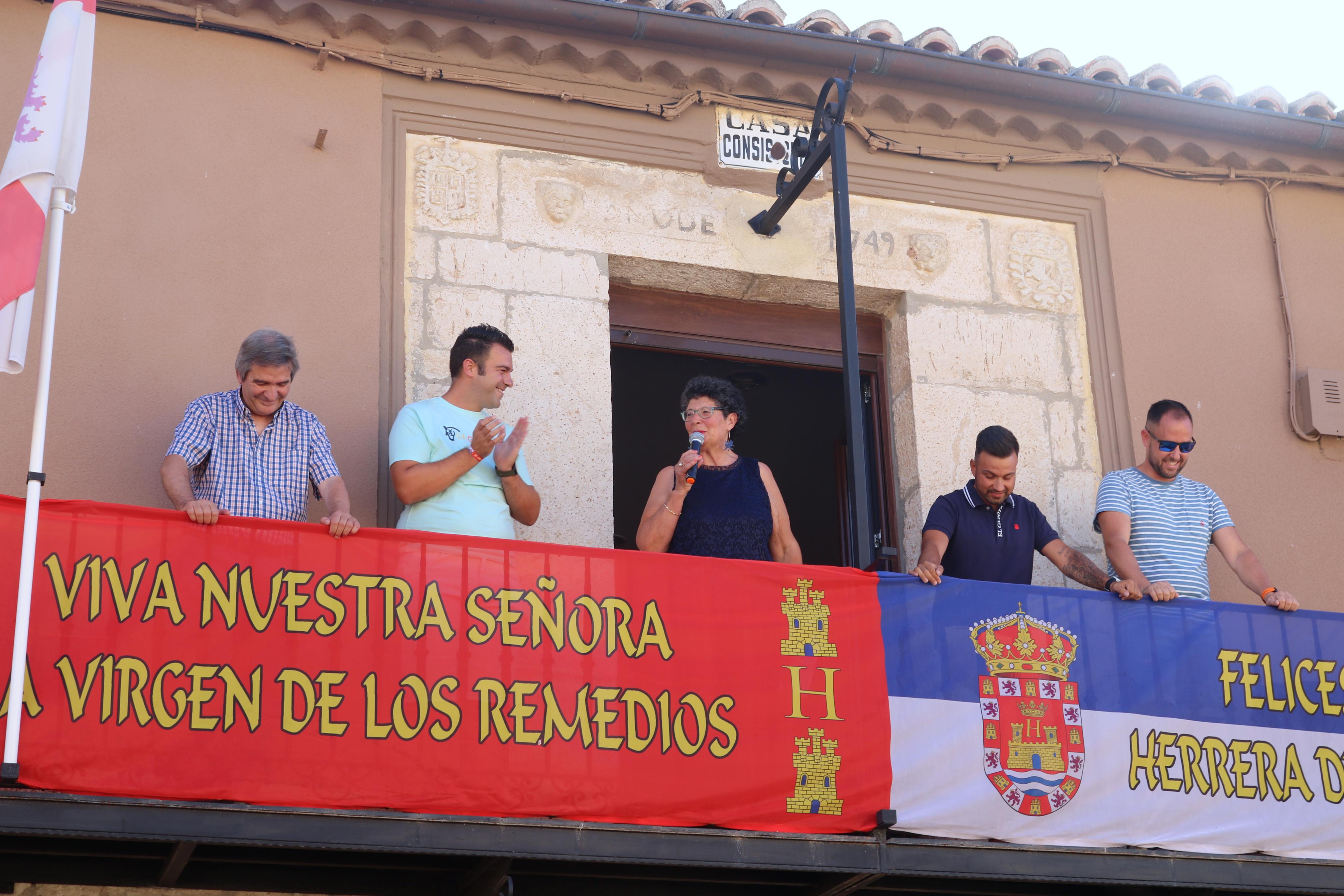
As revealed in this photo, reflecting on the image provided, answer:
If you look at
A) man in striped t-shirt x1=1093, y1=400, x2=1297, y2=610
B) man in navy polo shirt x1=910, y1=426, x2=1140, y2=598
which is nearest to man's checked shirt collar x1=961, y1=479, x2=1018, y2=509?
man in navy polo shirt x1=910, y1=426, x2=1140, y2=598

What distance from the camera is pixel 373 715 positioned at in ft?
17.6

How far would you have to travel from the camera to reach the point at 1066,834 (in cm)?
599

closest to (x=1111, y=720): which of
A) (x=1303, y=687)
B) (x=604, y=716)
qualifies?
(x=1303, y=687)

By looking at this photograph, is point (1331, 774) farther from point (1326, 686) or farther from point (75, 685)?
point (75, 685)

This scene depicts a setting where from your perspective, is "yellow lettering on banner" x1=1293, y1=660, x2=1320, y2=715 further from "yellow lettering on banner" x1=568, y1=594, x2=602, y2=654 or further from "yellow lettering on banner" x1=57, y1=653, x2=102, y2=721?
"yellow lettering on banner" x1=57, y1=653, x2=102, y2=721

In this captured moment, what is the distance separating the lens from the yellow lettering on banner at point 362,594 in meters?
5.48

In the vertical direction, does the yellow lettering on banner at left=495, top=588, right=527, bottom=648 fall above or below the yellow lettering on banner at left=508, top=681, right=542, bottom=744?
above

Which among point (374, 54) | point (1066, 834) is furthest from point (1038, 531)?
point (374, 54)

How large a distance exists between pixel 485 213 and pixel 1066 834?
3641mm

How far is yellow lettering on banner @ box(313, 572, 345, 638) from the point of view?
17.8 feet

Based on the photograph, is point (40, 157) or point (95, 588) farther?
point (40, 157)

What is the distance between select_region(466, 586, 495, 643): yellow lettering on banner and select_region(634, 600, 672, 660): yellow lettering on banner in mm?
530

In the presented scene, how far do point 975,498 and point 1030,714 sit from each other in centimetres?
108

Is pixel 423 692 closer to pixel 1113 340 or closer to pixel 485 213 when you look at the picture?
pixel 485 213
